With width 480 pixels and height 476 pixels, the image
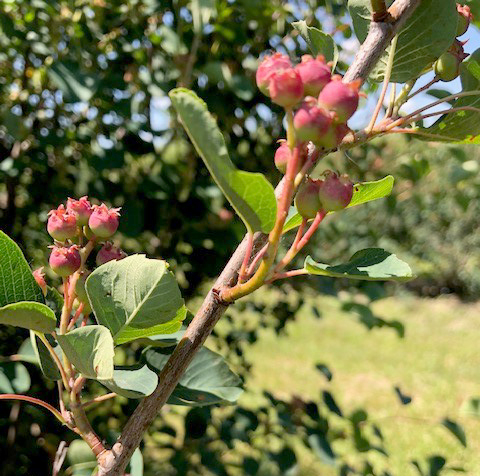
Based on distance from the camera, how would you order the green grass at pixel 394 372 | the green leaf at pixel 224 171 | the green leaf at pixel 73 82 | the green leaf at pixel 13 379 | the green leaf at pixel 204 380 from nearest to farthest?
the green leaf at pixel 224 171
the green leaf at pixel 204 380
the green leaf at pixel 13 379
the green leaf at pixel 73 82
the green grass at pixel 394 372

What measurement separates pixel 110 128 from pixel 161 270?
3.60ft

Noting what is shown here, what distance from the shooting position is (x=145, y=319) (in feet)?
1.66

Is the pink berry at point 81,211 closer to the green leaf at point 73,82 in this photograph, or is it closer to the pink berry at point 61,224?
the pink berry at point 61,224

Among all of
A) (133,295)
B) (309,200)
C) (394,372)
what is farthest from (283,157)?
(394,372)

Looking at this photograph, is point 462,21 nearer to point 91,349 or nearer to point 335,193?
point 335,193

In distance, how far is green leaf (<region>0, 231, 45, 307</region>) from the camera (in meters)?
0.51

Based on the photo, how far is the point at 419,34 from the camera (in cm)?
56

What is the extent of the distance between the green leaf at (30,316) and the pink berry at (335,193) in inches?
8.5

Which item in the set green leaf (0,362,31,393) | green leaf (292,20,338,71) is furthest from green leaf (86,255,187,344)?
green leaf (0,362,31,393)

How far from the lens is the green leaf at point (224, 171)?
0.39 m

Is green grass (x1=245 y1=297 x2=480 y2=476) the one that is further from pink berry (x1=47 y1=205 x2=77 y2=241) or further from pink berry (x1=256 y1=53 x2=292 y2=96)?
pink berry (x1=256 y1=53 x2=292 y2=96)

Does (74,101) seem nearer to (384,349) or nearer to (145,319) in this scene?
(145,319)

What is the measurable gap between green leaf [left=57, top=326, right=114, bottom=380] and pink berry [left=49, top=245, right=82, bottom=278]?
8 cm

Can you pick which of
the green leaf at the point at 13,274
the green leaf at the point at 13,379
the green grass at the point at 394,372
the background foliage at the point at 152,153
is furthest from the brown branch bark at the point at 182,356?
the green grass at the point at 394,372
